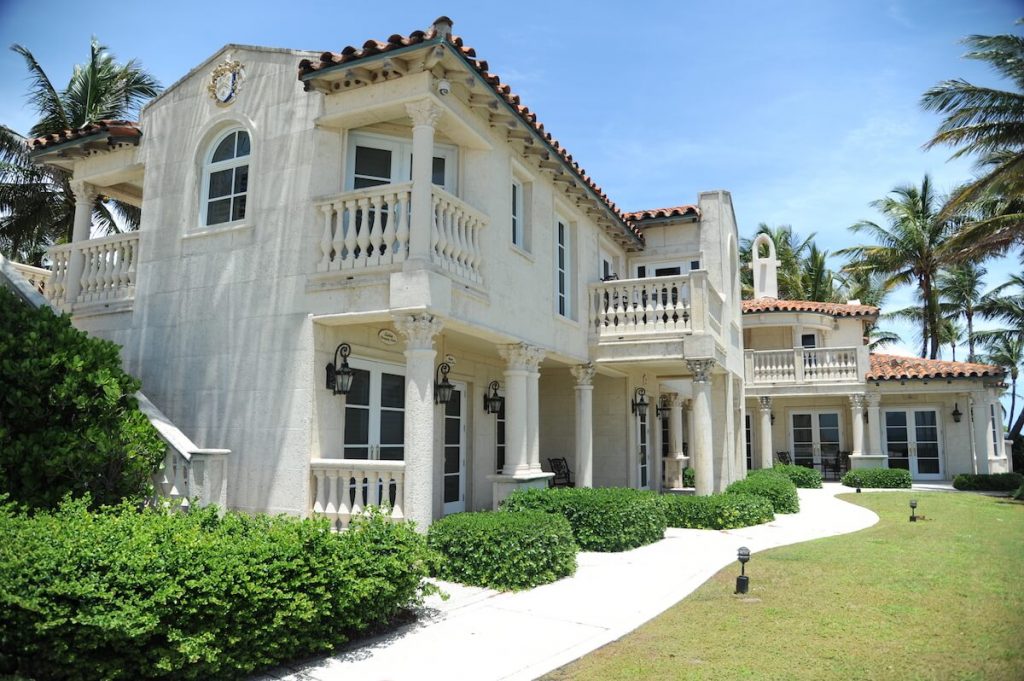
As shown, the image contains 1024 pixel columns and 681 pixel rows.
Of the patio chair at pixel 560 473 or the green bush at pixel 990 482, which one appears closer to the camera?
the patio chair at pixel 560 473

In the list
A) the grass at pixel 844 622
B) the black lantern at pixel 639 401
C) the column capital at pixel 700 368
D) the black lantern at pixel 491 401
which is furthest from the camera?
the black lantern at pixel 639 401

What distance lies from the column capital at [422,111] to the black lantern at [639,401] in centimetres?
1035

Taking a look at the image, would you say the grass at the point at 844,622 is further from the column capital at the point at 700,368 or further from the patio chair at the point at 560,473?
the patio chair at the point at 560,473

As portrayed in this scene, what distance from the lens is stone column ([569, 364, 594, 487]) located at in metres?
14.5

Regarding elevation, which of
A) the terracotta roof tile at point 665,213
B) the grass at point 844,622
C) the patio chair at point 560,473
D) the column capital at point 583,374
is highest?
the terracotta roof tile at point 665,213

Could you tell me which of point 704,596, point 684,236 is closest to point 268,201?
point 704,596

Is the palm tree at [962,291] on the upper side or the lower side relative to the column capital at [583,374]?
upper

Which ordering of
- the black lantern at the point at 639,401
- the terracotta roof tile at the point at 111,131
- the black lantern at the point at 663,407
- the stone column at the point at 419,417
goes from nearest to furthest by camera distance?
the stone column at the point at 419,417, the terracotta roof tile at the point at 111,131, the black lantern at the point at 639,401, the black lantern at the point at 663,407

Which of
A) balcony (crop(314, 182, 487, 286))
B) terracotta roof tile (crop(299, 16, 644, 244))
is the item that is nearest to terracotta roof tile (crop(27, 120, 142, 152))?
terracotta roof tile (crop(299, 16, 644, 244))

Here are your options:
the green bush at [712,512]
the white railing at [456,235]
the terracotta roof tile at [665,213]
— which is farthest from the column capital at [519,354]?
the terracotta roof tile at [665,213]

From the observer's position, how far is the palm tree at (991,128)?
749 inches

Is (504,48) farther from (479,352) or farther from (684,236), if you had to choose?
(684,236)

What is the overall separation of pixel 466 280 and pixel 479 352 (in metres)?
4.04

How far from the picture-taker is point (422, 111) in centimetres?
943
